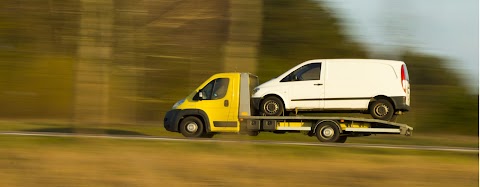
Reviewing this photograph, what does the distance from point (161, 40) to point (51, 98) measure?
11.5m

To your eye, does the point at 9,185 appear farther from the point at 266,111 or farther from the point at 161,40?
the point at 161,40

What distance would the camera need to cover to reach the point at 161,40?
19.2 meters

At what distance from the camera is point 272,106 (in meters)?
16.2

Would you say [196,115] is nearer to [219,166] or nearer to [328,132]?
[328,132]

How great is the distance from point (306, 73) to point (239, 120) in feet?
5.45

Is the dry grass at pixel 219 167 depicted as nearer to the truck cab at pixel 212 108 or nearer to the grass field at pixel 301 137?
the truck cab at pixel 212 108

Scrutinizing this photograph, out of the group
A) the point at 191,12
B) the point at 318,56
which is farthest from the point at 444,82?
the point at 191,12

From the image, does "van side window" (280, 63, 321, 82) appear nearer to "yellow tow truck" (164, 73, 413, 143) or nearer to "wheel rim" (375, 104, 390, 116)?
"yellow tow truck" (164, 73, 413, 143)

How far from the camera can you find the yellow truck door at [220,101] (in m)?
16.4

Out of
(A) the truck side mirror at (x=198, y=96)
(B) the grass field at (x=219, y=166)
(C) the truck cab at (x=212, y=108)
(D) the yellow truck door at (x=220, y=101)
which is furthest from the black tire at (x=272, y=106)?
(B) the grass field at (x=219, y=166)

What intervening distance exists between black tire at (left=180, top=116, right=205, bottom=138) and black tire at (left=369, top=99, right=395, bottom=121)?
12.0 feet

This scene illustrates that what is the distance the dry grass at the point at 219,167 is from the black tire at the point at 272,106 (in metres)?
2.66

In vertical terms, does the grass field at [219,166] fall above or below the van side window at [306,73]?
below

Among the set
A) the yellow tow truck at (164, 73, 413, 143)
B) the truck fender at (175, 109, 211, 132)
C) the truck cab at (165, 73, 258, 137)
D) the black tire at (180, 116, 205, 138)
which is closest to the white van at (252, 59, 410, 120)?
the yellow tow truck at (164, 73, 413, 143)
